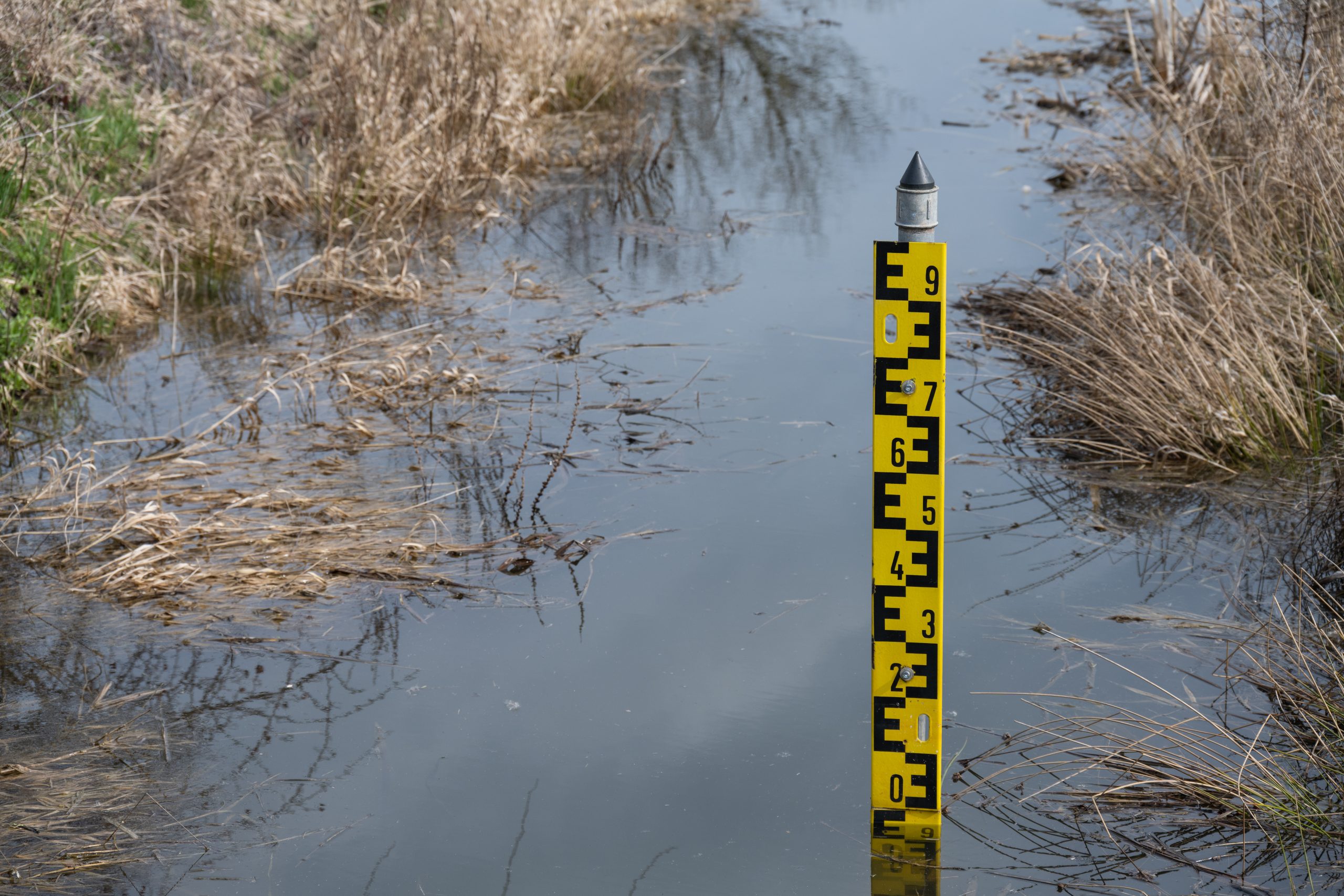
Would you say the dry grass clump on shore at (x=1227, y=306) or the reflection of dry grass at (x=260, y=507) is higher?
the dry grass clump on shore at (x=1227, y=306)

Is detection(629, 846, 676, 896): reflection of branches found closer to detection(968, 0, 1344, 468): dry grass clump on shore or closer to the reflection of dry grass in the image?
the reflection of dry grass

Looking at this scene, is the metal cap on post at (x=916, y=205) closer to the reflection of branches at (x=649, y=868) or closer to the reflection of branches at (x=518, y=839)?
the reflection of branches at (x=649, y=868)

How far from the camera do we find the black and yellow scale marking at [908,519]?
3064mm

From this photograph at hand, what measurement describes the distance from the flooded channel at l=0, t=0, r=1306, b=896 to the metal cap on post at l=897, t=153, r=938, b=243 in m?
1.52

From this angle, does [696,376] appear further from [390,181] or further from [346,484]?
[390,181]

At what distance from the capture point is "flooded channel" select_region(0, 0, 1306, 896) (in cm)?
340

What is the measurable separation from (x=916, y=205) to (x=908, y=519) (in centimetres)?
76

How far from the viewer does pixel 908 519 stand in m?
3.13

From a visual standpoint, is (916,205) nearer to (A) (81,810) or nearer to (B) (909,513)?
(B) (909,513)

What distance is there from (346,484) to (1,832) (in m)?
2.12

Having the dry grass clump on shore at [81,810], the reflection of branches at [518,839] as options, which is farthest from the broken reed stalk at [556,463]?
the dry grass clump on shore at [81,810]

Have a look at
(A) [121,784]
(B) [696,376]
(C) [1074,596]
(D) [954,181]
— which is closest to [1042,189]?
(D) [954,181]

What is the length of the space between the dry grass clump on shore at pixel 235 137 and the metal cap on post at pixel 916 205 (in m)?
4.69

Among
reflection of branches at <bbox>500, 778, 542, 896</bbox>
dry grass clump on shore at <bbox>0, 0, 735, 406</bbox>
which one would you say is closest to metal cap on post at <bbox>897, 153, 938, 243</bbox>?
reflection of branches at <bbox>500, 778, 542, 896</bbox>
